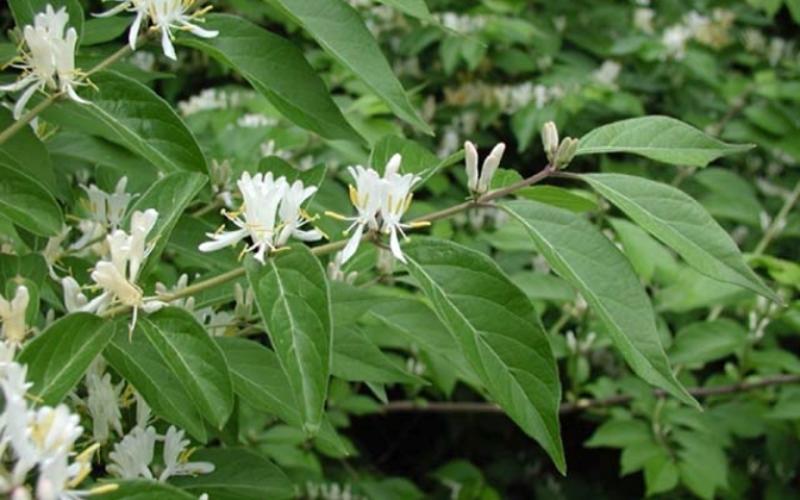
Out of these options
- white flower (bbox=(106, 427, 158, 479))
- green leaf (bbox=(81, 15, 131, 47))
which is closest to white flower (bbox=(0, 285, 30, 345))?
white flower (bbox=(106, 427, 158, 479))

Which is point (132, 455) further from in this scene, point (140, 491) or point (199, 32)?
point (199, 32)

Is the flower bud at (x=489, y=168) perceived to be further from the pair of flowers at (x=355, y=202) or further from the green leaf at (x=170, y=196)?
the green leaf at (x=170, y=196)

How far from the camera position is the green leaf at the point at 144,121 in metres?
1.07

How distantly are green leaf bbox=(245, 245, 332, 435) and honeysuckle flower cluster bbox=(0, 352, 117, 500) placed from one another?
0.52 ft

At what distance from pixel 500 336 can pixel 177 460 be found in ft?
1.16

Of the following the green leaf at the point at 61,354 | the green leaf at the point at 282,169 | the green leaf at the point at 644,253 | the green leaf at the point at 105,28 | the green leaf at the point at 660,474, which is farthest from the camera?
the green leaf at the point at 660,474

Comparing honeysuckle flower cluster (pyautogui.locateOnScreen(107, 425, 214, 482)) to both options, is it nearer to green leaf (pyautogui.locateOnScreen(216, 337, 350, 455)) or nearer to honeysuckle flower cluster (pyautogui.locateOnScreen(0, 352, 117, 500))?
green leaf (pyautogui.locateOnScreen(216, 337, 350, 455))

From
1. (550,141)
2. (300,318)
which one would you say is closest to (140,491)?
(300,318)

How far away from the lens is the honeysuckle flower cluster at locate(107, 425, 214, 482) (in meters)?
0.99

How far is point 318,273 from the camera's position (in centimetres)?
89

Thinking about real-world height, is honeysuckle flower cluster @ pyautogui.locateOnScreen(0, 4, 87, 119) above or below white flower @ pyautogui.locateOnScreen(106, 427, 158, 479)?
above

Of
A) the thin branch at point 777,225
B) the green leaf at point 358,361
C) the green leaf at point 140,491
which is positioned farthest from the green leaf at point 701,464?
the green leaf at point 140,491

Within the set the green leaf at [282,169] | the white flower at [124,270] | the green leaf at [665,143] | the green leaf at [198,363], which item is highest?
the green leaf at [665,143]

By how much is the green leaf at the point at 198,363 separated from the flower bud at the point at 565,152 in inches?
13.9
